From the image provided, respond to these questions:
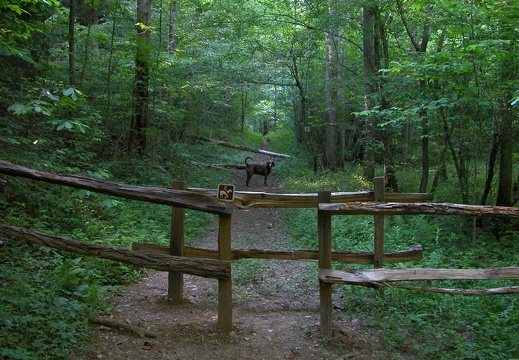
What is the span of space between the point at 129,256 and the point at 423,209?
2.92 metres

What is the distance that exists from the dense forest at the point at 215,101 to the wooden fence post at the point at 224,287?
127cm

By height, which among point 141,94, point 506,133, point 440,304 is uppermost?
point 141,94

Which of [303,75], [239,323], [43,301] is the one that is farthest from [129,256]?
[303,75]

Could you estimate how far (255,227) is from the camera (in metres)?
11.8

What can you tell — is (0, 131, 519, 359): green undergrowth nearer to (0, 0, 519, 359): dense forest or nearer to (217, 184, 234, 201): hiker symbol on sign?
(0, 0, 519, 359): dense forest

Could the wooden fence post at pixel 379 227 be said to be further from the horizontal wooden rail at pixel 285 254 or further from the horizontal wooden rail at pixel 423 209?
the horizontal wooden rail at pixel 423 209

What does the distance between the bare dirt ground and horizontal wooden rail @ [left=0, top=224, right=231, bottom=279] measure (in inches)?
27.9

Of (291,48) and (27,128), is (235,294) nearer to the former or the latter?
(27,128)

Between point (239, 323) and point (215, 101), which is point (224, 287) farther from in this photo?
point (215, 101)

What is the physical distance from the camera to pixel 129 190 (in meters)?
4.34

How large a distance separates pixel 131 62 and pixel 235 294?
991 cm

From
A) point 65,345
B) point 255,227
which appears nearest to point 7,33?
point 65,345

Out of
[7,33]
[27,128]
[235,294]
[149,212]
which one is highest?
[7,33]

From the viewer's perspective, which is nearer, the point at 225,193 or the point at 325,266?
the point at 225,193
